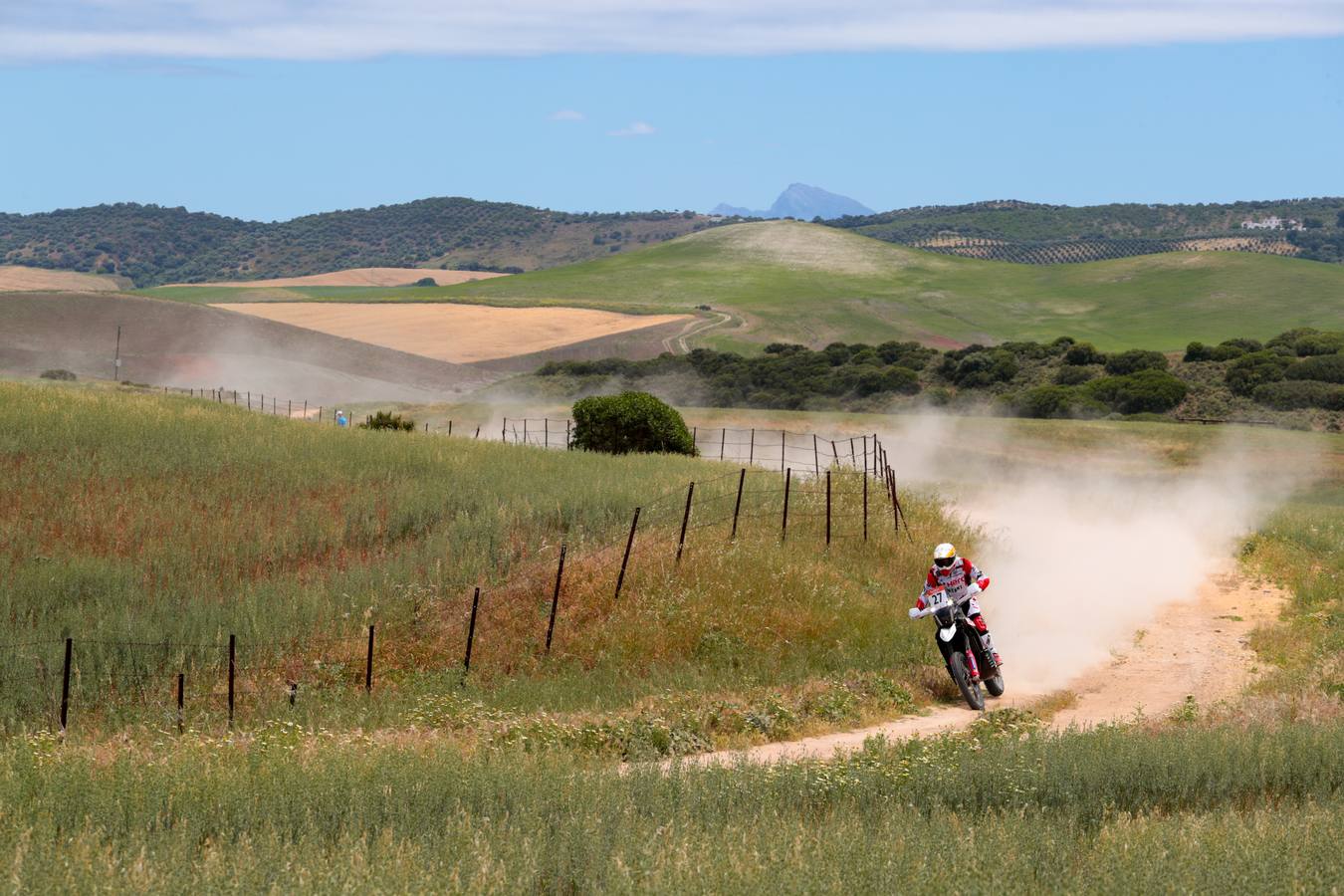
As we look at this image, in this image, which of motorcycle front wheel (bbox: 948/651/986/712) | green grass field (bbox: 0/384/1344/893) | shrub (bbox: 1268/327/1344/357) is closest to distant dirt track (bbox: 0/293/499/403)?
shrub (bbox: 1268/327/1344/357)

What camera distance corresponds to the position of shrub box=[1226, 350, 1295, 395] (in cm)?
8188

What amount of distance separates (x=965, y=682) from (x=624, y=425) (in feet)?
87.3

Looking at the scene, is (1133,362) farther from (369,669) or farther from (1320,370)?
(369,669)

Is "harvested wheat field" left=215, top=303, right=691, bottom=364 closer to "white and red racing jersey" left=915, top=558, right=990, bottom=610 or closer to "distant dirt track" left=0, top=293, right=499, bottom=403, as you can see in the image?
"distant dirt track" left=0, top=293, right=499, bottom=403

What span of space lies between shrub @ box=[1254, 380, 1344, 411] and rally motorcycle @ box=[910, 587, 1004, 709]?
201 feet

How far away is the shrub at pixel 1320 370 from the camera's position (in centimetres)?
8262

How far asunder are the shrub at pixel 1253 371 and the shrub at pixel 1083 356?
10694 mm

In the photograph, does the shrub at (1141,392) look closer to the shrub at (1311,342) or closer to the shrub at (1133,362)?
the shrub at (1133,362)

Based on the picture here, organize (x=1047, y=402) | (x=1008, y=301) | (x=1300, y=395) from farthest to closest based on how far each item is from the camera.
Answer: (x=1008, y=301) < (x=1047, y=402) < (x=1300, y=395)

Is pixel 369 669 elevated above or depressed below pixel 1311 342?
below

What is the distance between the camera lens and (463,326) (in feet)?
444

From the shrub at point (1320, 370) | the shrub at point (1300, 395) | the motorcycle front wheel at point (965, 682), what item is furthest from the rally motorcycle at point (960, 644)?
the shrub at point (1320, 370)

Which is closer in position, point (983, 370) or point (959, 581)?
point (959, 581)

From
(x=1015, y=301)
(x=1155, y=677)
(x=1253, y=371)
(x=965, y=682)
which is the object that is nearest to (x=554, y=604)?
(x=965, y=682)
